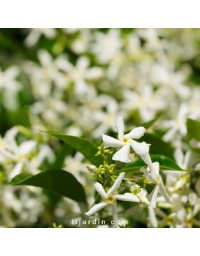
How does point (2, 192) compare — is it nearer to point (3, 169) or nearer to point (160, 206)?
point (3, 169)

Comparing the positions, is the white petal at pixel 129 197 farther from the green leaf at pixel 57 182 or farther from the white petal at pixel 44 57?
the white petal at pixel 44 57

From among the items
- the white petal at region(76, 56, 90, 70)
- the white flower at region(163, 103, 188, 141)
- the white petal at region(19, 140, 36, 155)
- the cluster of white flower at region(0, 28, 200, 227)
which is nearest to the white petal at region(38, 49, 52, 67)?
the cluster of white flower at region(0, 28, 200, 227)

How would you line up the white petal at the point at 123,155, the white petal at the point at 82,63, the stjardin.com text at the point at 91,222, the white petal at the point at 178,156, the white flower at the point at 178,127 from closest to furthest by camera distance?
the white petal at the point at 123,155 < the stjardin.com text at the point at 91,222 < the white petal at the point at 178,156 < the white flower at the point at 178,127 < the white petal at the point at 82,63

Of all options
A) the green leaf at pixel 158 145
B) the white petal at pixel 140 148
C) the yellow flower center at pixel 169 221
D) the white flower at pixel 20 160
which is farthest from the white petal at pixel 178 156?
the white flower at pixel 20 160

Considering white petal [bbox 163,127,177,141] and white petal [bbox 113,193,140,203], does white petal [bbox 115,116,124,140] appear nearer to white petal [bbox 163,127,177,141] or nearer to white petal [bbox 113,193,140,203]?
white petal [bbox 113,193,140,203]

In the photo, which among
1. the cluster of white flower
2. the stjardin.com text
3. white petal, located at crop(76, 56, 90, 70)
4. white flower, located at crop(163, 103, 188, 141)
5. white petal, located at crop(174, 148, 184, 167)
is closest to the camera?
the stjardin.com text

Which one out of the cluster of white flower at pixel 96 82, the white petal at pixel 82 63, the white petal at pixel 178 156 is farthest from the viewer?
the white petal at pixel 82 63

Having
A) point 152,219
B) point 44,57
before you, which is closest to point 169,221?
point 152,219
